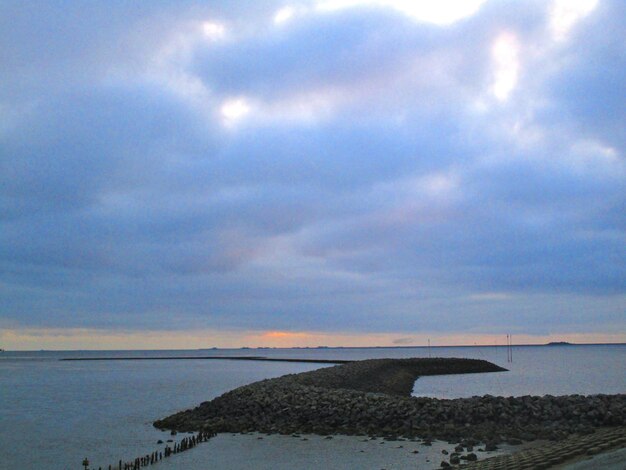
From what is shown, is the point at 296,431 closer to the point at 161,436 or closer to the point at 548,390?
the point at 161,436

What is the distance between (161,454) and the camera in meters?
21.8

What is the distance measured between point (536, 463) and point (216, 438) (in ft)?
46.9

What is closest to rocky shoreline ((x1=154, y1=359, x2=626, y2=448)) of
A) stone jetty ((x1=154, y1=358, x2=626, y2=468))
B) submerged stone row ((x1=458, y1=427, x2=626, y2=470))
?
stone jetty ((x1=154, y1=358, x2=626, y2=468))

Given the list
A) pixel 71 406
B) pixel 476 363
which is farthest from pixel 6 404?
pixel 476 363

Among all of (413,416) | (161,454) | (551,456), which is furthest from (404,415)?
(551,456)

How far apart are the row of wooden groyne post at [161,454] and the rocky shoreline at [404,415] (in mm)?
2008

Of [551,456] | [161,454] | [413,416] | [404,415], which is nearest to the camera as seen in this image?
[551,456]

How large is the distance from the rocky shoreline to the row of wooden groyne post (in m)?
2.01

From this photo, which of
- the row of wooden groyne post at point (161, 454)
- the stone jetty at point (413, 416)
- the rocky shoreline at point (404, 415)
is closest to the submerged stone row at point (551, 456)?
the stone jetty at point (413, 416)

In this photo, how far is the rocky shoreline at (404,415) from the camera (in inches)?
894

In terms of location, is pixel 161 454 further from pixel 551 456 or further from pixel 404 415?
pixel 551 456

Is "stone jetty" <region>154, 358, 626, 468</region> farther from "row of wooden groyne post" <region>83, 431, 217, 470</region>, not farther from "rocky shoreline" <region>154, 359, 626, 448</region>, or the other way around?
"row of wooden groyne post" <region>83, 431, 217, 470</region>

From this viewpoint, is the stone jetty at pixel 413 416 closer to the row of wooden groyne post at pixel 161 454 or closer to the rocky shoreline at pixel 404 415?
the rocky shoreline at pixel 404 415

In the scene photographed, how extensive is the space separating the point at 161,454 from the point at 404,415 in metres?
9.53
